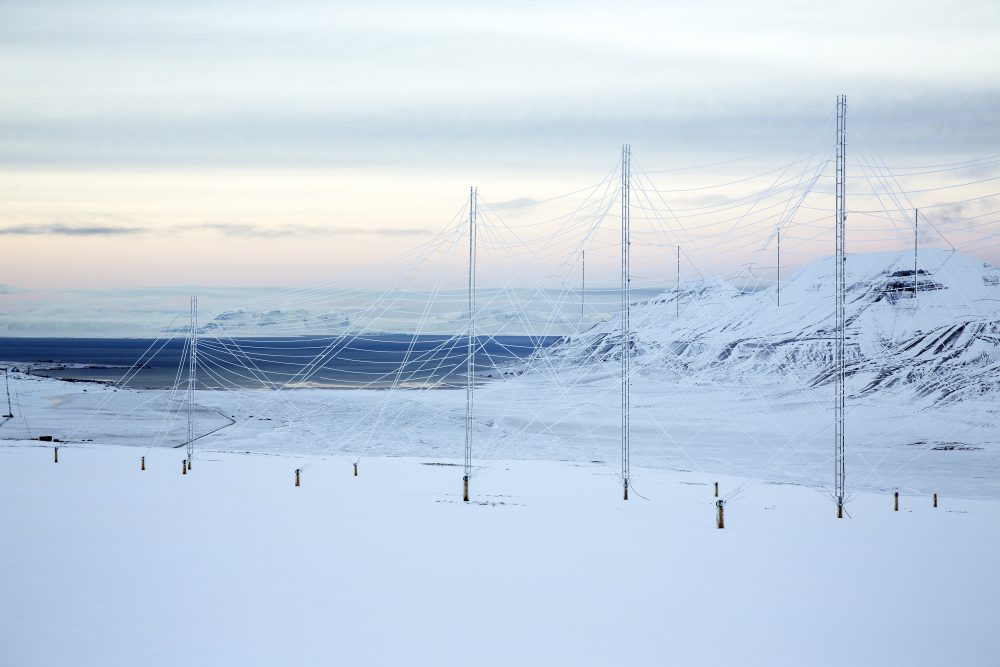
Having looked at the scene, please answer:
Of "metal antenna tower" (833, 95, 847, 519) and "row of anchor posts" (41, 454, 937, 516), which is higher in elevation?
"metal antenna tower" (833, 95, 847, 519)

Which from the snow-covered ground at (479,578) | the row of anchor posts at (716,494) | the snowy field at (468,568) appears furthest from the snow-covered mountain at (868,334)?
the snow-covered ground at (479,578)

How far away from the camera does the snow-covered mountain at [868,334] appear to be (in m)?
95.2

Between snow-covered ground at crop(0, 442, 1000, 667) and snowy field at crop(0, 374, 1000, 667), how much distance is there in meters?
0.07

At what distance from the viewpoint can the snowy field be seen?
45.9ft

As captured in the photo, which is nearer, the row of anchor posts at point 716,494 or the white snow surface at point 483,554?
the white snow surface at point 483,554

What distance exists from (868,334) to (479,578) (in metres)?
105

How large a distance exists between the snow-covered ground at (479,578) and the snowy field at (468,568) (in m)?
0.07

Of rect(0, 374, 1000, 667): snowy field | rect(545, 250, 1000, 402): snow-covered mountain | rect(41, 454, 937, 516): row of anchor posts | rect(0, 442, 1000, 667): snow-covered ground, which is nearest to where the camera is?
rect(0, 442, 1000, 667): snow-covered ground

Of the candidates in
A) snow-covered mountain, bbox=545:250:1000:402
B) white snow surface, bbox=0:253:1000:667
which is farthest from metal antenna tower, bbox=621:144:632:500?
snow-covered mountain, bbox=545:250:1000:402

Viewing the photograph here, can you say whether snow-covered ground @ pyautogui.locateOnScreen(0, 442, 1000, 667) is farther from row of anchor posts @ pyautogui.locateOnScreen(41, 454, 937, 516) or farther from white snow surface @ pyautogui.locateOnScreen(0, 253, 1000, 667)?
row of anchor posts @ pyautogui.locateOnScreen(41, 454, 937, 516)

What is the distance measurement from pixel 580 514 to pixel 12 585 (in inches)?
586

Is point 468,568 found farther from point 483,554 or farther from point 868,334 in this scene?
point 868,334

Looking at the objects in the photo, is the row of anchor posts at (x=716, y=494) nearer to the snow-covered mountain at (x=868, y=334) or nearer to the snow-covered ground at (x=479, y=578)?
the snow-covered ground at (x=479, y=578)

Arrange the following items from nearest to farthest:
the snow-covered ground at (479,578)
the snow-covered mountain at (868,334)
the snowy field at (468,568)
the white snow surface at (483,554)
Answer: the snow-covered ground at (479,578), the snowy field at (468,568), the white snow surface at (483,554), the snow-covered mountain at (868,334)
